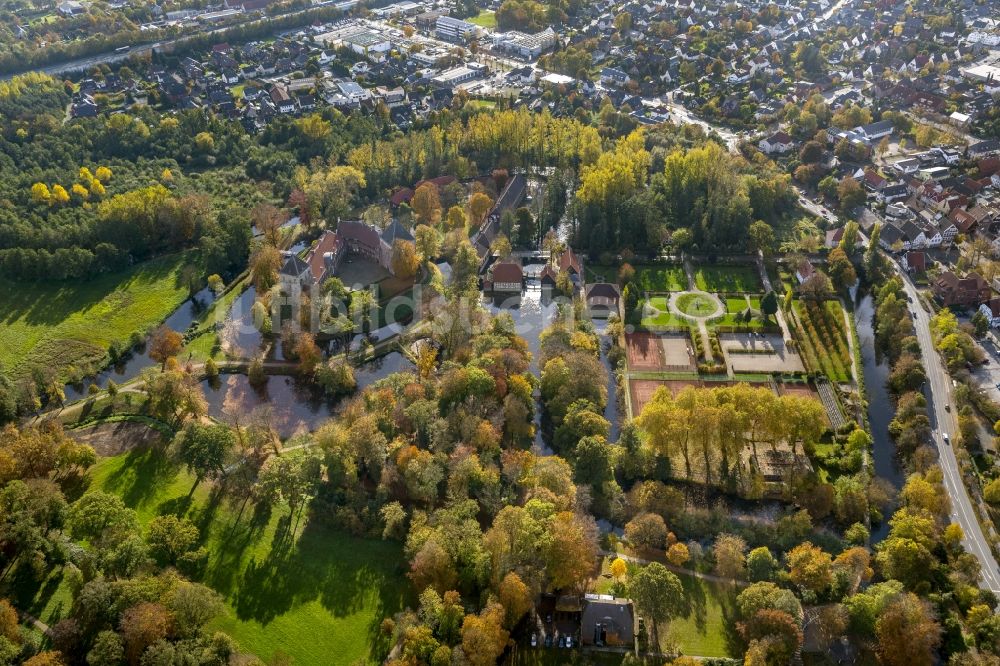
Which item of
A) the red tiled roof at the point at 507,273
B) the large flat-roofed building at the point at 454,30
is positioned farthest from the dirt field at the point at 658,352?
the large flat-roofed building at the point at 454,30

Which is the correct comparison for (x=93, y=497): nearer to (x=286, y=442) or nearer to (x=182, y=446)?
(x=182, y=446)

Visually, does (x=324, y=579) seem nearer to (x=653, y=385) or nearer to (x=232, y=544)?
(x=232, y=544)

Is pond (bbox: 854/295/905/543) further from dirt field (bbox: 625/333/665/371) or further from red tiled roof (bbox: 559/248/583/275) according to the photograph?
red tiled roof (bbox: 559/248/583/275)

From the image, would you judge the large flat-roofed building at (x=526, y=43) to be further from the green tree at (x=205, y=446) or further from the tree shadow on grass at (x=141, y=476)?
the tree shadow on grass at (x=141, y=476)

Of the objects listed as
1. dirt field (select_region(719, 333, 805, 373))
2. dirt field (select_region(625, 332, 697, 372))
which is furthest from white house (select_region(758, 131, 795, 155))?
dirt field (select_region(625, 332, 697, 372))

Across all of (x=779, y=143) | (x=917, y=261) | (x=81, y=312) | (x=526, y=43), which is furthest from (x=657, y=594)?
(x=526, y=43)
